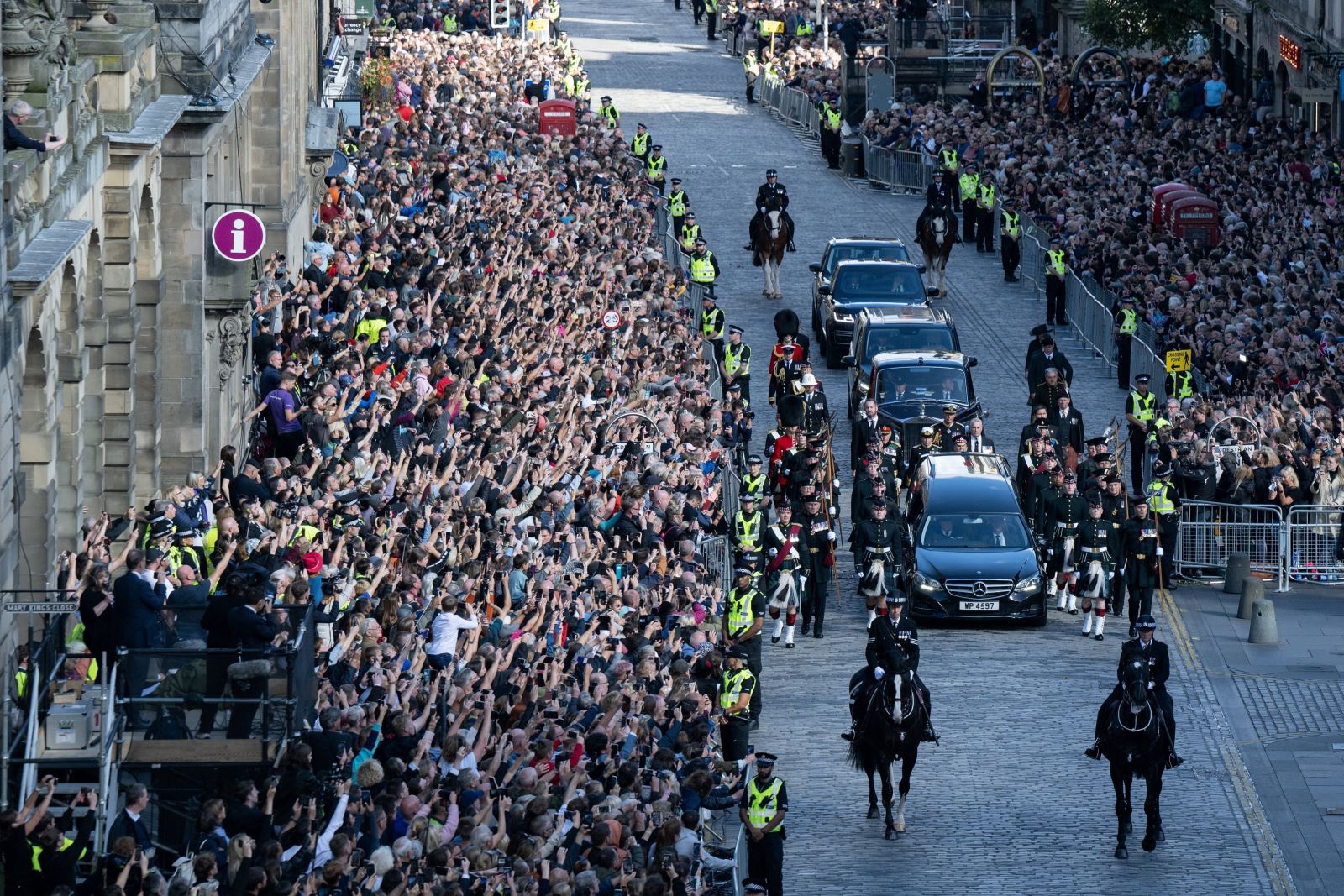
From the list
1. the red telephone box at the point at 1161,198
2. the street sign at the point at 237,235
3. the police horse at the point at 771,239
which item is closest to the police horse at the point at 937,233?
the police horse at the point at 771,239

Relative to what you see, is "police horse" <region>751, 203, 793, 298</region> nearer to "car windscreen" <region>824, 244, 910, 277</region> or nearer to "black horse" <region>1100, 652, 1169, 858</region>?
"car windscreen" <region>824, 244, 910, 277</region>

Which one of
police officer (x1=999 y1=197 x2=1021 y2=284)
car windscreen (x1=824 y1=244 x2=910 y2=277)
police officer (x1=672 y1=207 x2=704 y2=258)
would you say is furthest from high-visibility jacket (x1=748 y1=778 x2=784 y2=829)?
police officer (x1=999 y1=197 x2=1021 y2=284)

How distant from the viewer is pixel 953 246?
2210 inches

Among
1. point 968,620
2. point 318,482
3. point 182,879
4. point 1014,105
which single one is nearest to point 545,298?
point 968,620

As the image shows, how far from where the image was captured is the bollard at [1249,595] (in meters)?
32.1

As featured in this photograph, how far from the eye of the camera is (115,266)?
94.2 feet

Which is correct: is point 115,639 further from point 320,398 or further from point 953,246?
point 953,246

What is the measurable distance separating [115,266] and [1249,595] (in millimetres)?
12108

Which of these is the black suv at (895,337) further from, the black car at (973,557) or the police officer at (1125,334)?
the black car at (973,557)

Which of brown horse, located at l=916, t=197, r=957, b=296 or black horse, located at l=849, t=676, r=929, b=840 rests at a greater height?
brown horse, located at l=916, t=197, r=957, b=296

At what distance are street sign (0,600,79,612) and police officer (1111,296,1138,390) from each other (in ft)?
80.8

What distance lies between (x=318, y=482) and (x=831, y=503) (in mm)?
9858

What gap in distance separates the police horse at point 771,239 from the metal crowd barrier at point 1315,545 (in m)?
17.7

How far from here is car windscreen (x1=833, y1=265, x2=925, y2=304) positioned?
4606 cm
